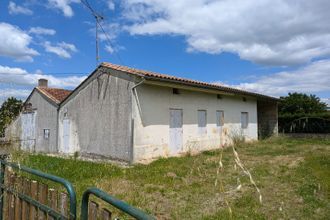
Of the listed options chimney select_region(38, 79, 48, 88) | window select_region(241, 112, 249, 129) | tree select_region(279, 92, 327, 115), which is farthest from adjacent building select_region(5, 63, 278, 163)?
tree select_region(279, 92, 327, 115)

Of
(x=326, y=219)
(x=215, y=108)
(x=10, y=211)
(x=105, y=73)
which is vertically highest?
(x=105, y=73)

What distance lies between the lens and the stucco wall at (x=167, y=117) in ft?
37.9

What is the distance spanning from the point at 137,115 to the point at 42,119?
25.3ft

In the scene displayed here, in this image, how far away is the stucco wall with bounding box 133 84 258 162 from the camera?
11.5 meters

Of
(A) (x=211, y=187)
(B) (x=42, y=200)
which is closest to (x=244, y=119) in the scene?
(A) (x=211, y=187)

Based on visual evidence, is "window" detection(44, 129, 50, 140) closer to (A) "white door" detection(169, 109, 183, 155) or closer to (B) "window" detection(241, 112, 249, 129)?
(A) "white door" detection(169, 109, 183, 155)

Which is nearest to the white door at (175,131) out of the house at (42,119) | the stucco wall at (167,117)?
the stucco wall at (167,117)

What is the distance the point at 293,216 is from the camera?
5.40m

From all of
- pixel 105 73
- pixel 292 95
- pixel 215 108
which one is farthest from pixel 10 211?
pixel 292 95

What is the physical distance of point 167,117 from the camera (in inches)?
499

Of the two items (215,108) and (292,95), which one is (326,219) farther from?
(292,95)

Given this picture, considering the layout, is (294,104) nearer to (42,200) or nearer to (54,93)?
(54,93)

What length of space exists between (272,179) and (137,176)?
12.2 ft

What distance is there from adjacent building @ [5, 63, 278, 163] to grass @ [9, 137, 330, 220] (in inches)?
50.0
